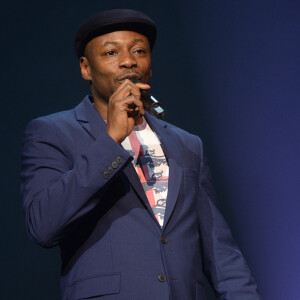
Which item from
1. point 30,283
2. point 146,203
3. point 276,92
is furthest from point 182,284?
point 276,92

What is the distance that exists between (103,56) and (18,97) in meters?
0.79

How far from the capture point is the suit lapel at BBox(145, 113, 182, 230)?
59.7 inches

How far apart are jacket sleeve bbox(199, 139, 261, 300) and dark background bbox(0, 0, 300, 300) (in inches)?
31.3

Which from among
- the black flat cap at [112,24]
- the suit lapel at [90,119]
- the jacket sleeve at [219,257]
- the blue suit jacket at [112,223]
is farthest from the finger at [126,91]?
the jacket sleeve at [219,257]

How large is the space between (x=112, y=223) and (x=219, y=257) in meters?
0.42

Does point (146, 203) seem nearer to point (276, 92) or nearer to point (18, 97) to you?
point (18, 97)

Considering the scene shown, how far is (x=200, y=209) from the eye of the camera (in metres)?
1.71

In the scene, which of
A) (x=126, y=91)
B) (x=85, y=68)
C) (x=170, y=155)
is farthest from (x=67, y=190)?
(x=85, y=68)

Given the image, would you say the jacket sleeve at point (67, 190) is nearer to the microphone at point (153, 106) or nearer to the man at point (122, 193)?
the man at point (122, 193)

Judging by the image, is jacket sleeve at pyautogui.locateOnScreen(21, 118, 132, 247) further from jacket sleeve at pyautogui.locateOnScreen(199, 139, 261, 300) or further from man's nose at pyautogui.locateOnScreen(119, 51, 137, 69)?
jacket sleeve at pyautogui.locateOnScreen(199, 139, 261, 300)

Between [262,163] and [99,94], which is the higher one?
[99,94]

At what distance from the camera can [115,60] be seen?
1.63 metres

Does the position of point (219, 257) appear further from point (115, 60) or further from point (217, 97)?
point (217, 97)

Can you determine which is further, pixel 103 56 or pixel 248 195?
pixel 248 195
